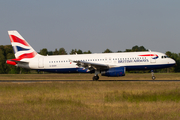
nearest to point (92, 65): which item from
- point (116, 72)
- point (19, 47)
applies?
point (116, 72)

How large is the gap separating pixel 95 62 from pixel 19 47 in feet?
38.2

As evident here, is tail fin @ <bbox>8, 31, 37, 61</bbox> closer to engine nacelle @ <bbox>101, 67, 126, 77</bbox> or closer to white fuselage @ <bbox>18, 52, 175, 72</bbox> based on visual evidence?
white fuselage @ <bbox>18, 52, 175, 72</bbox>

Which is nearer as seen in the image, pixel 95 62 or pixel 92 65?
pixel 92 65

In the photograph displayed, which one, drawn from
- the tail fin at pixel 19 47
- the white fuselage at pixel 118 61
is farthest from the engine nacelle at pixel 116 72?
the tail fin at pixel 19 47

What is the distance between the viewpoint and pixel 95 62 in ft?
103

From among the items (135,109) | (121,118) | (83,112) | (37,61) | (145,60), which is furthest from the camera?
(37,61)

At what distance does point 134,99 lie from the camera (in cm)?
1398

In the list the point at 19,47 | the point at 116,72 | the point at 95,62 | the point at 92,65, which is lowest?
the point at 116,72

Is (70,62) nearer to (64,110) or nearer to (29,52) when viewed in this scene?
(29,52)

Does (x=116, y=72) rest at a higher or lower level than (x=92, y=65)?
lower

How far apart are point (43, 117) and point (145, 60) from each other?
23.5 metres

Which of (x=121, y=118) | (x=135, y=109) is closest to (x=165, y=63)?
(x=135, y=109)

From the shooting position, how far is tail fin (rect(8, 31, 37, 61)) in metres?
33.5

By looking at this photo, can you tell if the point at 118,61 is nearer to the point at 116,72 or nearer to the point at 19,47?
the point at 116,72
